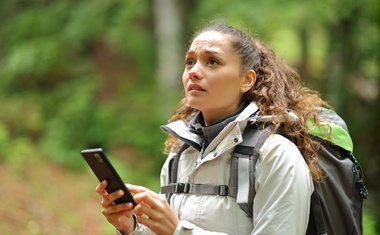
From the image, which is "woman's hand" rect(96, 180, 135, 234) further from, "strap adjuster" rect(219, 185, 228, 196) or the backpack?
"strap adjuster" rect(219, 185, 228, 196)

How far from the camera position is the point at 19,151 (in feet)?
32.9

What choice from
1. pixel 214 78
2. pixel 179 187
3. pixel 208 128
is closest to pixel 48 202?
pixel 179 187

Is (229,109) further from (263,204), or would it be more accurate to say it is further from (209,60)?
(263,204)

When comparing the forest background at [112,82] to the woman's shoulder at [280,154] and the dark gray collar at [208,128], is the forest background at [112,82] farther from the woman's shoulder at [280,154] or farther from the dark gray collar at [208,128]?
the woman's shoulder at [280,154]

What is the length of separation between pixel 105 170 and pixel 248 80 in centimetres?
94

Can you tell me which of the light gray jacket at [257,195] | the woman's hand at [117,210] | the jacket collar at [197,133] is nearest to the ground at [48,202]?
the woman's hand at [117,210]

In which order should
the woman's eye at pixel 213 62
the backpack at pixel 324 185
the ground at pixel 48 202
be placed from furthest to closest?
the ground at pixel 48 202, the woman's eye at pixel 213 62, the backpack at pixel 324 185

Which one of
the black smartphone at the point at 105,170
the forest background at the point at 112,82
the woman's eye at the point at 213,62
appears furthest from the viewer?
the forest background at the point at 112,82

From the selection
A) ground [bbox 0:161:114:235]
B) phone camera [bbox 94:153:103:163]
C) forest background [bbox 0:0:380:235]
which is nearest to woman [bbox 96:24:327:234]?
phone camera [bbox 94:153:103:163]

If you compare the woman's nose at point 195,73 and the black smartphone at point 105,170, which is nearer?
the black smartphone at point 105,170

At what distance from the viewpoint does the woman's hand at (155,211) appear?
2.52m

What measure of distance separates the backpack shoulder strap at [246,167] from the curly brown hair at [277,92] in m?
0.12

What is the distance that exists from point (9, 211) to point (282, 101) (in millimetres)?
5234

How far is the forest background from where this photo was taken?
341 inches
